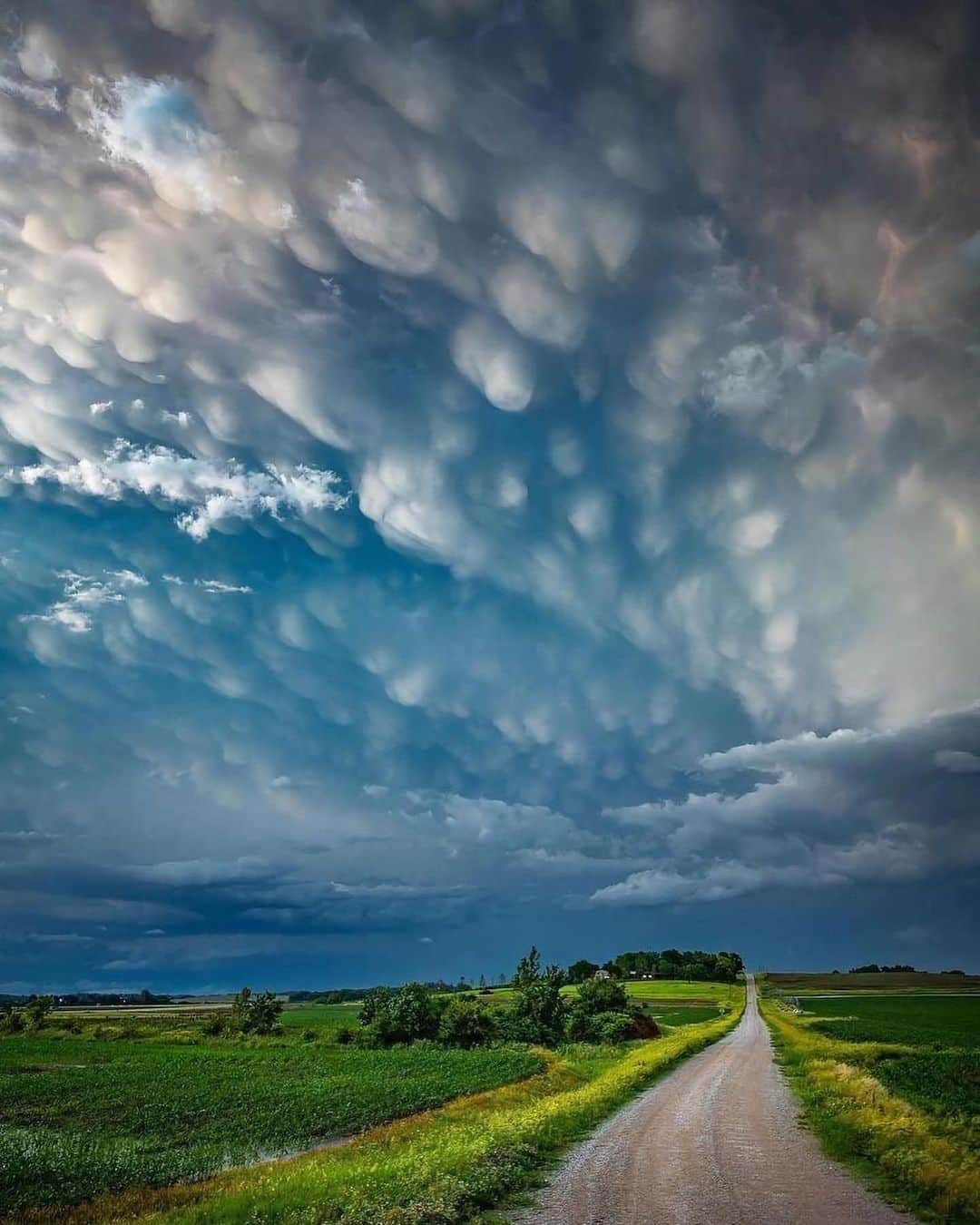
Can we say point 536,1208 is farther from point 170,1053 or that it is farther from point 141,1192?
point 170,1053

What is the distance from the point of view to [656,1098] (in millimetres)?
36719

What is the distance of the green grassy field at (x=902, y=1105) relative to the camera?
17.9 m

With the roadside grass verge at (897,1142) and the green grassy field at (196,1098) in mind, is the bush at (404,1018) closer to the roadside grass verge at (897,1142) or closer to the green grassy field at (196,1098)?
the green grassy field at (196,1098)

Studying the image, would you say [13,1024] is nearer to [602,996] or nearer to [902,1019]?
[602,996]

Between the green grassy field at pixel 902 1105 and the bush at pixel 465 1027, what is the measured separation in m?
32.0

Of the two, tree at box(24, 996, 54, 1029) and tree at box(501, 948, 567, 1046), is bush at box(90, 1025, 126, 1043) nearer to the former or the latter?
tree at box(24, 996, 54, 1029)

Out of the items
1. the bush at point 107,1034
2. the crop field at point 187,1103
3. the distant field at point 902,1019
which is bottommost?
the distant field at point 902,1019

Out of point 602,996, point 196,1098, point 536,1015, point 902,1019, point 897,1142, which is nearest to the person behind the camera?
point 897,1142

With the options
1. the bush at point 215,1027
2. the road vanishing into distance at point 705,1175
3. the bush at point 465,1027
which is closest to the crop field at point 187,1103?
the bush at point 465,1027

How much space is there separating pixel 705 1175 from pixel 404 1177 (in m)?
8.27

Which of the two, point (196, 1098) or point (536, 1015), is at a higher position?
point (536, 1015)

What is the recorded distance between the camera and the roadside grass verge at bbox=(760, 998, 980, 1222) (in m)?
17.1

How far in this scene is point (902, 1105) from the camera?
28.2 metres

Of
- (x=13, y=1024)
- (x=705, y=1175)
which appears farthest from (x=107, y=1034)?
(x=705, y=1175)
